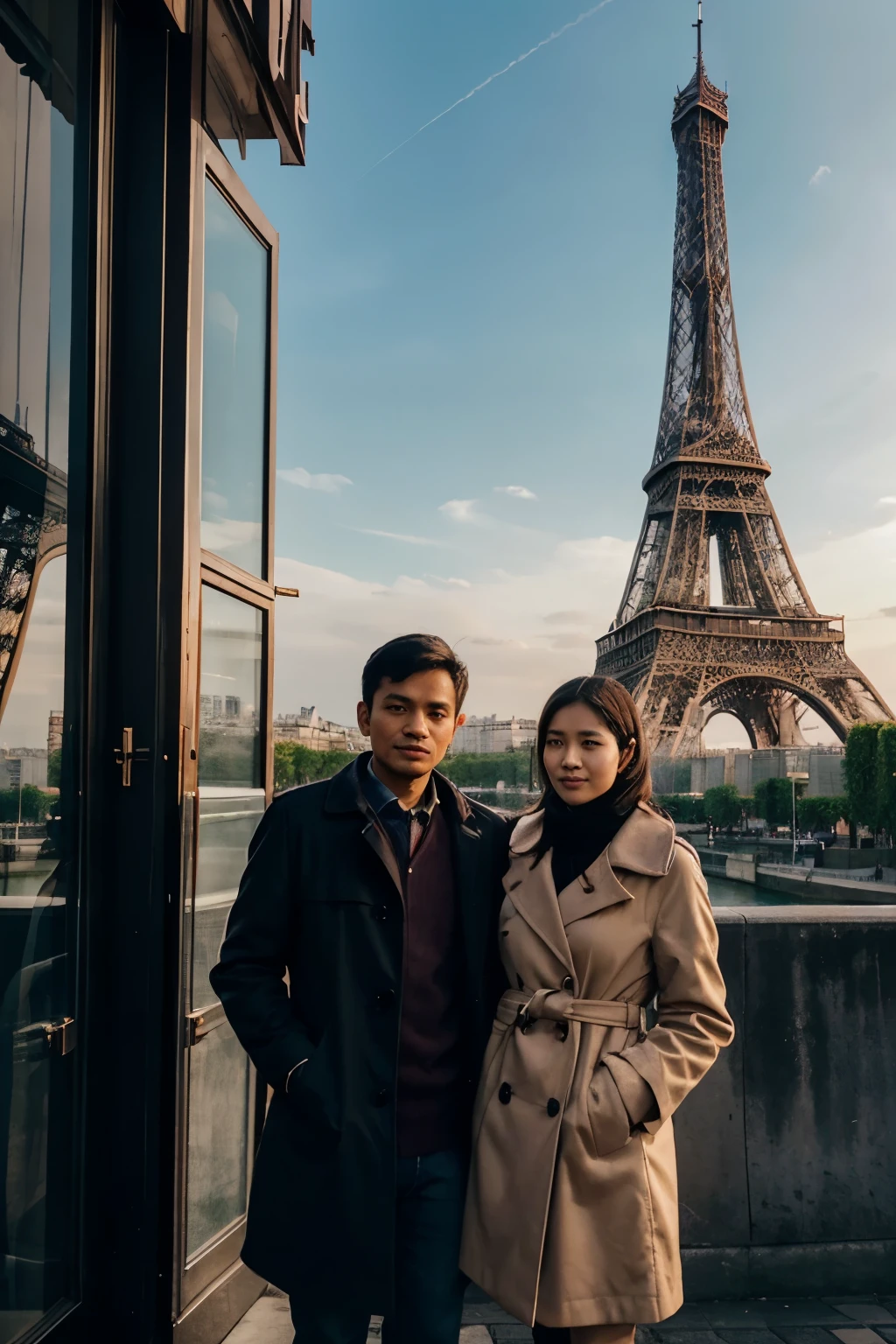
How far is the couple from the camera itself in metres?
1.92

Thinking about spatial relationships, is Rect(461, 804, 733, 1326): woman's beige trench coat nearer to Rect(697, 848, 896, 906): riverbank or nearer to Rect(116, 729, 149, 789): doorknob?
Rect(116, 729, 149, 789): doorknob

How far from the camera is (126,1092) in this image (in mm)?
2469

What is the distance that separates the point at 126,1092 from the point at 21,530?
140cm

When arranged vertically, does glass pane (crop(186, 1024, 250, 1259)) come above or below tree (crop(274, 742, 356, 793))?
below

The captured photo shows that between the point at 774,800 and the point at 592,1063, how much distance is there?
5146 centimetres

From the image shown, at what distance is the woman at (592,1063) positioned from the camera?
2.02 metres

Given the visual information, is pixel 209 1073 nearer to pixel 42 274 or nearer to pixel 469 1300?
pixel 469 1300

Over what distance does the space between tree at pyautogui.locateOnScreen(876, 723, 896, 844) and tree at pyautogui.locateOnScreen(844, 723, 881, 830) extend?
0.39 m

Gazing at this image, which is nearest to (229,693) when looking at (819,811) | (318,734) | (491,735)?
(819,811)

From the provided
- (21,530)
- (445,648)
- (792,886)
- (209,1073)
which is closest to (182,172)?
(21,530)

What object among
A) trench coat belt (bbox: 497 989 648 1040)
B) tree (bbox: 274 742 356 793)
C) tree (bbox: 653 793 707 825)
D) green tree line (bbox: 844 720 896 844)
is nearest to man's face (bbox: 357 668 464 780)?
trench coat belt (bbox: 497 989 648 1040)

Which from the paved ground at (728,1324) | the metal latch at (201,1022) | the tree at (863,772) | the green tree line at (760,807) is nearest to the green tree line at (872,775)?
the tree at (863,772)

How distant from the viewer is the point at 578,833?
2.26 m

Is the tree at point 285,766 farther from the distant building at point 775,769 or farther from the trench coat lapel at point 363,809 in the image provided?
the trench coat lapel at point 363,809
